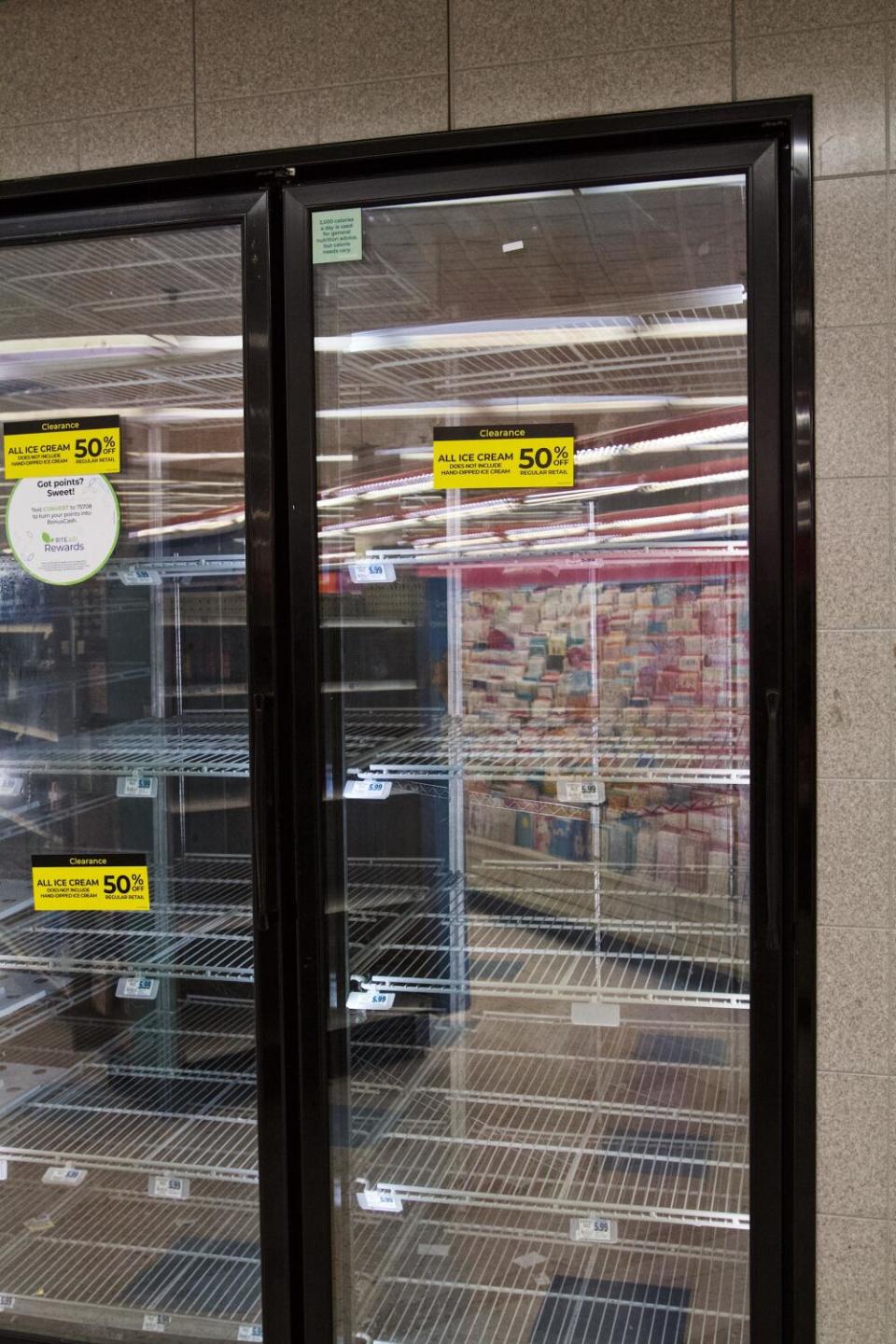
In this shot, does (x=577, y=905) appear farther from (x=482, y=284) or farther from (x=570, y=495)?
(x=482, y=284)

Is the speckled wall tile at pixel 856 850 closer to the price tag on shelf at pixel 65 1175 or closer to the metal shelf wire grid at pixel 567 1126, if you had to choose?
the metal shelf wire grid at pixel 567 1126

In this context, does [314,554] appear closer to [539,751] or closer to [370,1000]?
[539,751]

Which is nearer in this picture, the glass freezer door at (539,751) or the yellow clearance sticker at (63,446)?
the glass freezer door at (539,751)

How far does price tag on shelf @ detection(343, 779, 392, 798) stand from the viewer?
2.29m

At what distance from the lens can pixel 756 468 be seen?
2.05m

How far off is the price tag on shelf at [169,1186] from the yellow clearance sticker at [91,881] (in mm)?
596

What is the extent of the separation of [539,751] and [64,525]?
1.12 metres

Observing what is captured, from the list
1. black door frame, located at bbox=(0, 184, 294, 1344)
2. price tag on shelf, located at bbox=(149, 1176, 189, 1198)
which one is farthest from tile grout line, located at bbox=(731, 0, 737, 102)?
price tag on shelf, located at bbox=(149, 1176, 189, 1198)

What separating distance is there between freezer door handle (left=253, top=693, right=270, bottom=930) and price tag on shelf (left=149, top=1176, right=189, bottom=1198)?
69 cm

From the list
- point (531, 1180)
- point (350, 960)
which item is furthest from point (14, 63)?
point (531, 1180)

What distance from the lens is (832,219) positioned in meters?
2.04

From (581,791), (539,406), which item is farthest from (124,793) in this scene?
(539,406)

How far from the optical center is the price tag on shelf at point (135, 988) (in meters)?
2.61

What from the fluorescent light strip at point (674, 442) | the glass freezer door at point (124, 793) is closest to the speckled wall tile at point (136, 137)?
the glass freezer door at point (124, 793)
